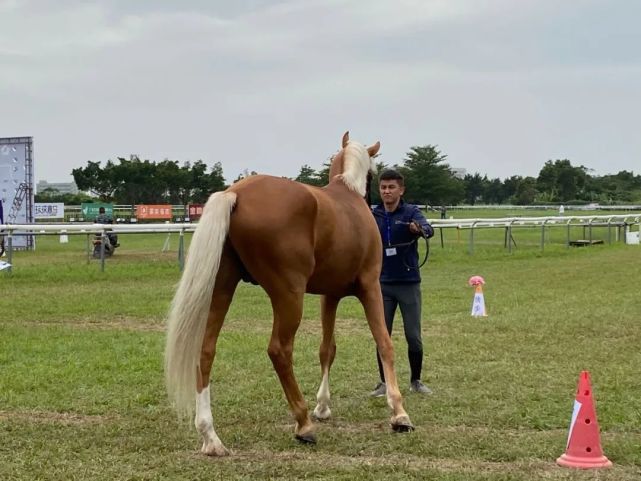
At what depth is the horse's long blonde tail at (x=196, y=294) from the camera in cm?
483

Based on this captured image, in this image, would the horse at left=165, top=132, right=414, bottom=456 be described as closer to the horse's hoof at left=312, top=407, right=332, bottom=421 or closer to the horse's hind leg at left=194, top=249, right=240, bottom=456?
the horse's hind leg at left=194, top=249, right=240, bottom=456

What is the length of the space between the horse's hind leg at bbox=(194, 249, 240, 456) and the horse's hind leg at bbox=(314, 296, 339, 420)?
1.03 meters

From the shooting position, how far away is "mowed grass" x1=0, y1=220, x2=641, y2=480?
4.59 metres

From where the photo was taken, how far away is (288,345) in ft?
16.8

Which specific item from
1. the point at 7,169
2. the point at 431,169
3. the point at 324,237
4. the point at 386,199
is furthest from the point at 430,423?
the point at 431,169

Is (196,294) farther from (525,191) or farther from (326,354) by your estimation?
(525,191)

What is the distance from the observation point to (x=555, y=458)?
15.3 feet

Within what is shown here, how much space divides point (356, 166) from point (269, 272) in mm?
1574

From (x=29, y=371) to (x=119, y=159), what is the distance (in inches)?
2557

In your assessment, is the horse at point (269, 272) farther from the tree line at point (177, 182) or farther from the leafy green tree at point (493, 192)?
the leafy green tree at point (493, 192)

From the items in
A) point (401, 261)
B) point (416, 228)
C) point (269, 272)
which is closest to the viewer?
point (269, 272)

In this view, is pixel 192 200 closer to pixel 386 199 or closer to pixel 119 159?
pixel 119 159

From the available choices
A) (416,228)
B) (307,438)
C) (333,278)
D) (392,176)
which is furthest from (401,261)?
(307,438)

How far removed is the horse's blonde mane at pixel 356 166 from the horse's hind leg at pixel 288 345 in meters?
1.30
